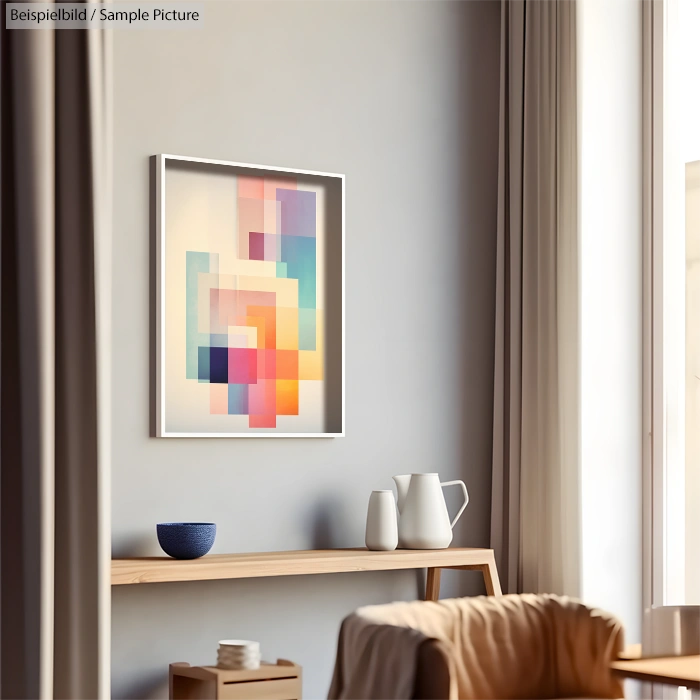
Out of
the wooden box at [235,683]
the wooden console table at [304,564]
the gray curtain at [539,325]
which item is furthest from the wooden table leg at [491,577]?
the wooden box at [235,683]

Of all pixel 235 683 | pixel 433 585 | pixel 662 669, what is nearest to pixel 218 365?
pixel 235 683

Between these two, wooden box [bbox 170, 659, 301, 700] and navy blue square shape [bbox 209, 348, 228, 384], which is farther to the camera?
navy blue square shape [bbox 209, 348, 228, 384]

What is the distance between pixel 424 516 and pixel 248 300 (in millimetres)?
821

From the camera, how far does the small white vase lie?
3115 mm

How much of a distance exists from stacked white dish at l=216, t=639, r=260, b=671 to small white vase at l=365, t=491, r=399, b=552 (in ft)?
1.66

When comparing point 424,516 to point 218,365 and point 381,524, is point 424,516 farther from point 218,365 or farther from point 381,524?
point 218,365

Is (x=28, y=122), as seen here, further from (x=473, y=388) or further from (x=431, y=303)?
(x=473, y=388)

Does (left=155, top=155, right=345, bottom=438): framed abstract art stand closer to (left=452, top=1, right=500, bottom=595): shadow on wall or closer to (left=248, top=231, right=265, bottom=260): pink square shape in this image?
(left=248, top=231, right=265, bottom=260): pink square shape

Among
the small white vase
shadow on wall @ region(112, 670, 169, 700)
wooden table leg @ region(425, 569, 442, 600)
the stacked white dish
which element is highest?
the small white vase

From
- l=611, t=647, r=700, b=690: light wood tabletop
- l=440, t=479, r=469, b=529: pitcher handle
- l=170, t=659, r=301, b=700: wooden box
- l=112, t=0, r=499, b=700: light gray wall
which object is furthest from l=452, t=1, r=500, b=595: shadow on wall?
l=611, t=647, r=700, b=690: light wood tabletop

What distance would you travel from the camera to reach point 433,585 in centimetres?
334

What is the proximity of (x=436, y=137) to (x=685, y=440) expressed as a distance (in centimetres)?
128

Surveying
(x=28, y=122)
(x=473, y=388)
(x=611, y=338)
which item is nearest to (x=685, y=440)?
(x=611, y=338)

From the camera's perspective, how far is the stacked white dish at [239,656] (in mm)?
2756
